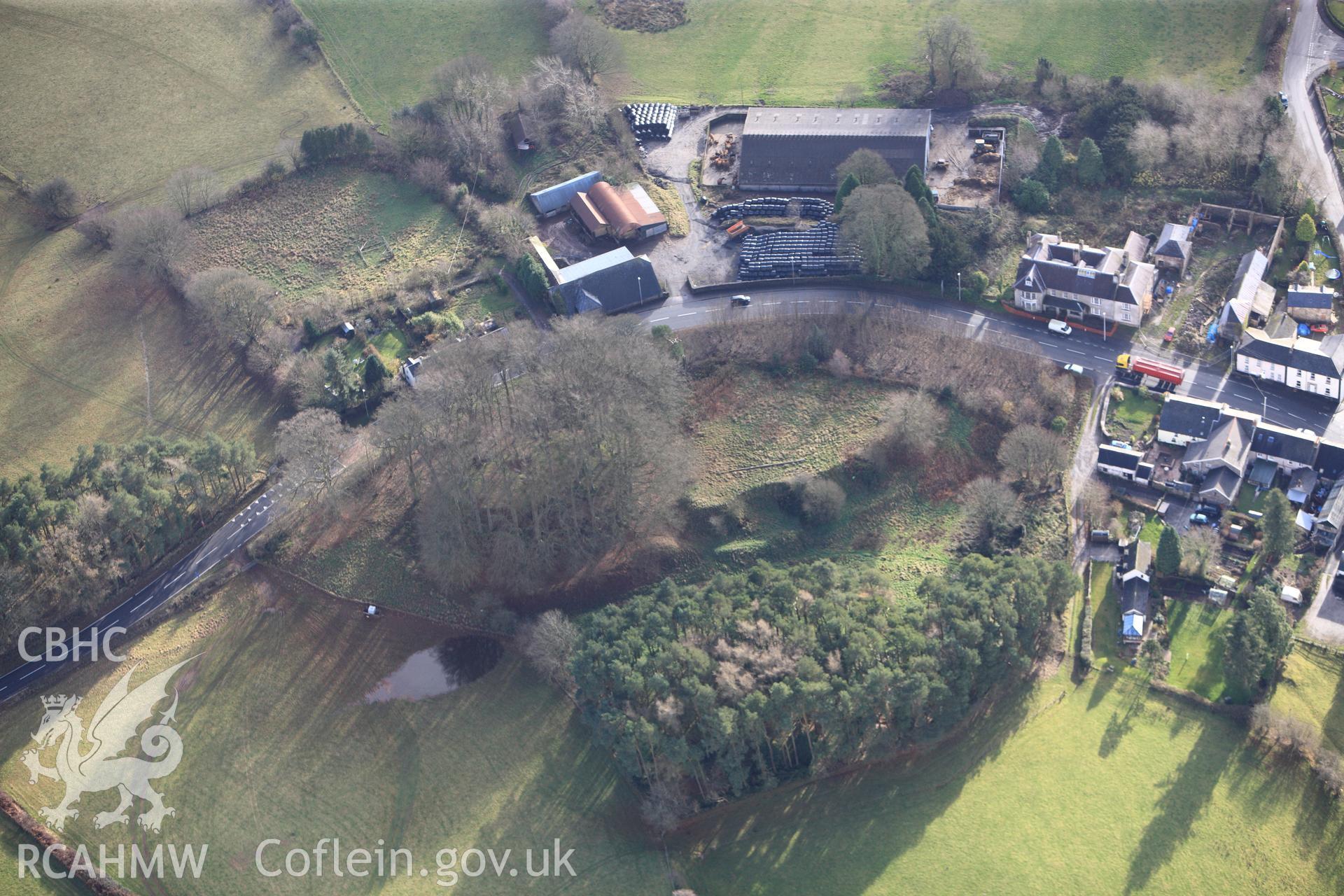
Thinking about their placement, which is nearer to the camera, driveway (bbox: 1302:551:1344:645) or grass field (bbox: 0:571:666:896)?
grass field (bbox: 0:571:666:896)

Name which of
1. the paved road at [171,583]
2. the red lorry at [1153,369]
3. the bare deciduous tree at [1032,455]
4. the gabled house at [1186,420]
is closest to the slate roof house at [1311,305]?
the red lorry at [1153,369]

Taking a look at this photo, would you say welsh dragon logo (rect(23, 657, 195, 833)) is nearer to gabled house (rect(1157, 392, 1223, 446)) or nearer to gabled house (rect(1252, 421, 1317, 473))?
gabled house (rect(1157, 392, 1223, 446))

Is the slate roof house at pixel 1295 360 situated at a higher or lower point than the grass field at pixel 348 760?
higher

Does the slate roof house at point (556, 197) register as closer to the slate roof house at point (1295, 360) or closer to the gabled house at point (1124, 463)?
the gabled house at point (1124, 463)

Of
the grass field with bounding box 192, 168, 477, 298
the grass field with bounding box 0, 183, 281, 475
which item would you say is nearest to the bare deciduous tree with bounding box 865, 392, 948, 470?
the grass field with bounding box 192, 168, 477, 298

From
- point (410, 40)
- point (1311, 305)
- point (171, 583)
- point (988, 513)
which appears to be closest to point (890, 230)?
point (988, 513)

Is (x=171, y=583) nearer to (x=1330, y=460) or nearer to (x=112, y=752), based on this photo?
(x=112, y=752)
